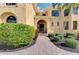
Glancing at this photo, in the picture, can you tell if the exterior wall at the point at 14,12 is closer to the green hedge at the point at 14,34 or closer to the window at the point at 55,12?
the green hedge at the point at 14,34

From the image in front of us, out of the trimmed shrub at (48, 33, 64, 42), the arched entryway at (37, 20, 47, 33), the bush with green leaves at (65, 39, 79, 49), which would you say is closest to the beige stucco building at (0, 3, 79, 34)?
the arched entryway at (37, 20, 47, 33)

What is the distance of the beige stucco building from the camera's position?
14.9 ft

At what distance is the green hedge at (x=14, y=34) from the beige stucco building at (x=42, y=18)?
137 millimetres

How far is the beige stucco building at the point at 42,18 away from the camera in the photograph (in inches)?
178

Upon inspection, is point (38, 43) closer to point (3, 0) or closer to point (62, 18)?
point (62, 18)

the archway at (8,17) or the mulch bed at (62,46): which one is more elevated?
the archway at (8,17)

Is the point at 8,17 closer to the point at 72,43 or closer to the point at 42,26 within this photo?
the point at 42,26

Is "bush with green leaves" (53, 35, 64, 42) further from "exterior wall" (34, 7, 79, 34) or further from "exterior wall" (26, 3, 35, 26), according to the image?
"exterior wall" (26, 3, 35, 26)

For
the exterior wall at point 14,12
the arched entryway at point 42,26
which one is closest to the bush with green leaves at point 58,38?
the arched entryway at point 42,26

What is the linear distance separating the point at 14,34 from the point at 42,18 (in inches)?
34.9

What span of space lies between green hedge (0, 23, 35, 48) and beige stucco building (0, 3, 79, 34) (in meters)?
0.14

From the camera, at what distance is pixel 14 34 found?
4.54 metres

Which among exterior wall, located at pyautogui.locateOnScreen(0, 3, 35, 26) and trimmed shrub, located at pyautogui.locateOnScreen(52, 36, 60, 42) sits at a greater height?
exterior wall, located at pyautogui.locateOnScreen(0, 3, 35, 26)
